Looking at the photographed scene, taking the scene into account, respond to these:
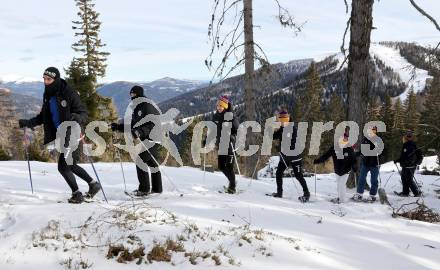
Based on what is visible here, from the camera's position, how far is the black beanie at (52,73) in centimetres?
680

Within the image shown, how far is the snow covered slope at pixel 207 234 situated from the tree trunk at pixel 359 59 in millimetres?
4654

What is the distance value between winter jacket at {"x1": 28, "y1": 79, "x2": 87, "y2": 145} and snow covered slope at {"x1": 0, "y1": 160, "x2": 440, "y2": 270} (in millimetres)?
1221

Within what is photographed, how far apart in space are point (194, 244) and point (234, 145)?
14.4 feet

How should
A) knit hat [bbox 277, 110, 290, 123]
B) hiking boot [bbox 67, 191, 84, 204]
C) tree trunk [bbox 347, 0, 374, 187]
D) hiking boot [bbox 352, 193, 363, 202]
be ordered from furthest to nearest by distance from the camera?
tree trunk [bbox 347, 0, 374, 187]
hiking boot [bbox 352, 193, 363, 202]
knit hat [bbox 277, 110, 290, 123]
hiking boot [bbox 67, 191, 84, 204]

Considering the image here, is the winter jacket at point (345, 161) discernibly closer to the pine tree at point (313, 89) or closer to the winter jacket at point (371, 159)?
the winter jacket at point (371, 159)

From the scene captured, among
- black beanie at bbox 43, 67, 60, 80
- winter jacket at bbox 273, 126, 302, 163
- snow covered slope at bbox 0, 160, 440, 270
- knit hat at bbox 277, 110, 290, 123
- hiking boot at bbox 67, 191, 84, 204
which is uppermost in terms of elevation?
black beanie at bbox 43, 67, 60, 80

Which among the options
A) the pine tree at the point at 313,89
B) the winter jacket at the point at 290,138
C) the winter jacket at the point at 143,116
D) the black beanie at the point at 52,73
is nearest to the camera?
the black beanie at the point at 52,73

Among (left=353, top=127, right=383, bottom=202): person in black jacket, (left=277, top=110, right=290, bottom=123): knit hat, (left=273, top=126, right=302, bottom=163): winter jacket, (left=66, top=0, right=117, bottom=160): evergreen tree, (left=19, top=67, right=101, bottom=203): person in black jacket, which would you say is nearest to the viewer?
(left=19, top=67, right=101, bottom=203): person in black jacket

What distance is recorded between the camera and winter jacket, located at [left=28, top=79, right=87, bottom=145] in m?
6.97

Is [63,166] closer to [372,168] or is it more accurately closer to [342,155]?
[342,155]

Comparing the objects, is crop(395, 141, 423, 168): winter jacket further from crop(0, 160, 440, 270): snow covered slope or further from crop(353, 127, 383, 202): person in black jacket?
crop(0, 160, 440, 270): snow covered slope

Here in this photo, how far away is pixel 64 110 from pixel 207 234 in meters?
3.10

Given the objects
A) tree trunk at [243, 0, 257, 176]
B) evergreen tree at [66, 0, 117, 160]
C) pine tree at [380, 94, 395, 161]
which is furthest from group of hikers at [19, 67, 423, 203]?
pine tree at [380, 94, 395, 161]

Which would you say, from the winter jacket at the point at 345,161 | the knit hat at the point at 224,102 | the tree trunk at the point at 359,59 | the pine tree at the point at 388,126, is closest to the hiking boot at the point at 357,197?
the winter jacket at the point at 345,161
